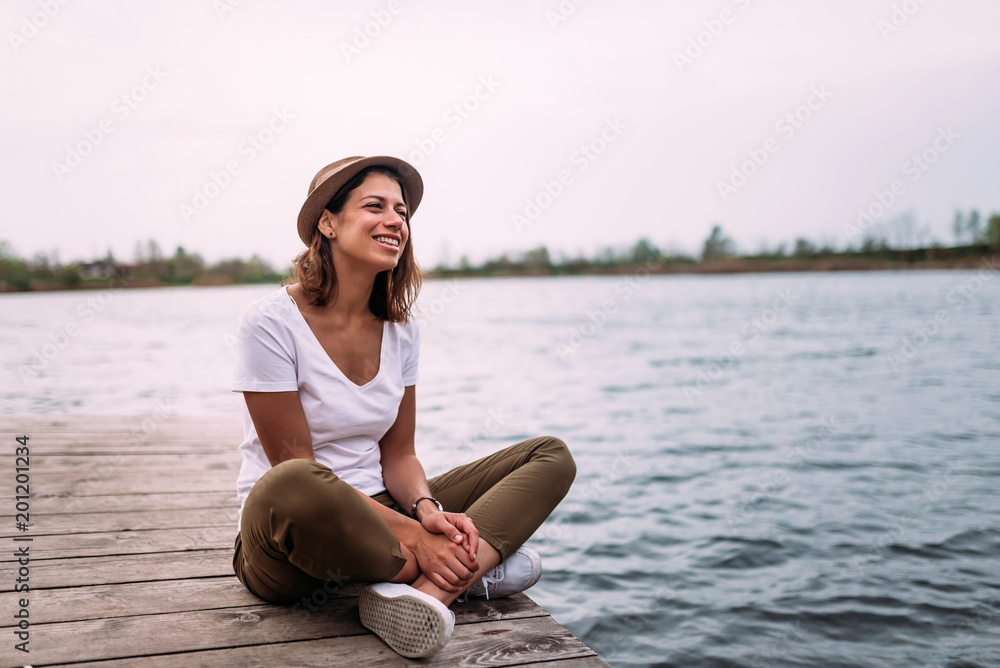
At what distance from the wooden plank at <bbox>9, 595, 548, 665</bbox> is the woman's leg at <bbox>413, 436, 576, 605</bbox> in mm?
189

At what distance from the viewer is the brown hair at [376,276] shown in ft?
7.26

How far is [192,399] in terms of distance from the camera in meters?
9.83

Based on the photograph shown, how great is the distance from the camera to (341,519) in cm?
170

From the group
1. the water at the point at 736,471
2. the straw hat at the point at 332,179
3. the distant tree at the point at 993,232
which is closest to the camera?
the straw hat at the point at 332,179

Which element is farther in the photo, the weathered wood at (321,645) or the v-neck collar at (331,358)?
the v-neck collar at (331,358)

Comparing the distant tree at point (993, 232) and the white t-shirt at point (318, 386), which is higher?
the distant tree at point (993, 232)

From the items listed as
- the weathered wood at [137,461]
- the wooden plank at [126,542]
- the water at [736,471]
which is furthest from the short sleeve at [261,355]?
the weathered wood at [137,461]

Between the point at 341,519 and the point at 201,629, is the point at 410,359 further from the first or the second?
the point at 201,629

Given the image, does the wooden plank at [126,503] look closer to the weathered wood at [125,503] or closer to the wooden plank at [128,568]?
the weathered wood at [125,503]

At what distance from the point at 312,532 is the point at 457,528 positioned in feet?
1.50

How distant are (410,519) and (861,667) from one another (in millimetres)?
2273

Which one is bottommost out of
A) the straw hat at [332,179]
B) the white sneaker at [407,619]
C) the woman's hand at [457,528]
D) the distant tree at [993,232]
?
the white sneaker at [407,619]

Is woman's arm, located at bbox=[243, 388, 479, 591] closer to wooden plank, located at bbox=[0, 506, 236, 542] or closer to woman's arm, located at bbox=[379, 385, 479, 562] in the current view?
woman's arm, located at bbox=[379, 385, 479, 562]

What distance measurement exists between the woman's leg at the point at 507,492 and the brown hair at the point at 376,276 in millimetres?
575
